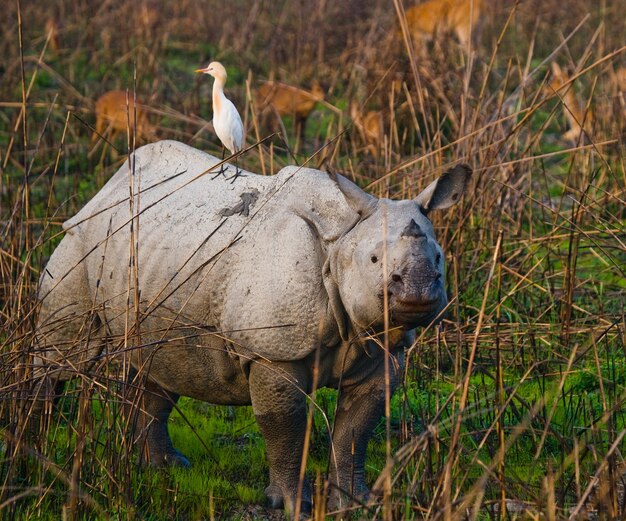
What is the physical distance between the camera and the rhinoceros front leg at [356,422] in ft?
13.4

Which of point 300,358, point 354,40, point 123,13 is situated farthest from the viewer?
point 123,13

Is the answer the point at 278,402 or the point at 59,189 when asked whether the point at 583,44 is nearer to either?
the point at 59,189

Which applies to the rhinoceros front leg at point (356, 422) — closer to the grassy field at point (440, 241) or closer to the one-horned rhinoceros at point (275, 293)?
the one-horned rhinoceros at point (275, 293)

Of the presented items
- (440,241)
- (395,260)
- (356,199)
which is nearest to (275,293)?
(356,199)

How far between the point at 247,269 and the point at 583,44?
10.0 m

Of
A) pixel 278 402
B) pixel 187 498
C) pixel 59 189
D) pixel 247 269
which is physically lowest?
pixel 59 189

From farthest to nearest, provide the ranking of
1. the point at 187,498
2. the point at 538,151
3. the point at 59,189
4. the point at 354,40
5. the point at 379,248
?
the point at 354,40, the point at 59,189, the point at 538,151, the point at 187,498, the point at 379,248

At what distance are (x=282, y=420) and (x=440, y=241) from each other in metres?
2.28

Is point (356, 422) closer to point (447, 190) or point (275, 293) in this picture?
point (275, 293)

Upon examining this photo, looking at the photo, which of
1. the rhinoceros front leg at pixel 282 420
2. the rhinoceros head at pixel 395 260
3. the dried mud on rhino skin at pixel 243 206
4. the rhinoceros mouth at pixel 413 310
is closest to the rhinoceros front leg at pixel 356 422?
the rhinoceros front leg at pixel 282 420

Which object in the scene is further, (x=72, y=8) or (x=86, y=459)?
(x=72, y=8)

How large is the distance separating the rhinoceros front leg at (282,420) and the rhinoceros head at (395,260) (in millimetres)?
283

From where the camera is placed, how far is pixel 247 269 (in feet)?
13.1

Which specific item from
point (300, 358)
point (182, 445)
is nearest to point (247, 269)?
point (300, 358)
